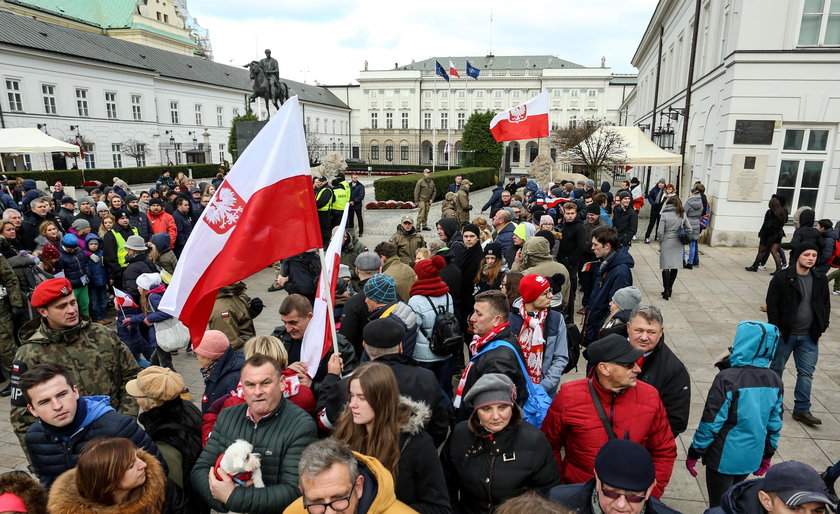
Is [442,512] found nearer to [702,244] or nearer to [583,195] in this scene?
[583,195]

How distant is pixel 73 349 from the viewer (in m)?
3.51

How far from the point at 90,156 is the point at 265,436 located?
45.6 m

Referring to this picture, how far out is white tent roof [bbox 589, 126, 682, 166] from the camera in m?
16.0

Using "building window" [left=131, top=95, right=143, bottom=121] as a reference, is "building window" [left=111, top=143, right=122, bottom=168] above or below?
below

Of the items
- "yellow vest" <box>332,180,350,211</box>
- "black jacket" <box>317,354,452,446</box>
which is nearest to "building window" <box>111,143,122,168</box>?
"yellow vest" <box>332,180,350,211</box>

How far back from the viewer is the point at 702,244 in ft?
46.2

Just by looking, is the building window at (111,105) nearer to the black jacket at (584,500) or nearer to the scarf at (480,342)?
the scarf at (480,342)

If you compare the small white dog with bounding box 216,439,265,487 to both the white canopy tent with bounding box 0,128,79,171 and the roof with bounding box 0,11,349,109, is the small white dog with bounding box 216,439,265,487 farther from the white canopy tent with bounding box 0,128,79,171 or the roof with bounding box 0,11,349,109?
the roof with bounding box 0,11,349,109

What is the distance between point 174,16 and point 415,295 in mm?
87153

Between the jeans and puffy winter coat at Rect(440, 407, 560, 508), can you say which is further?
the jeans

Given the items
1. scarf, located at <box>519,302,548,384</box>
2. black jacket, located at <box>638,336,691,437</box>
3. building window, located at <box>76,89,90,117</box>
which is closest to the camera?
black jacket, located at <box>638,336,691,437</box>

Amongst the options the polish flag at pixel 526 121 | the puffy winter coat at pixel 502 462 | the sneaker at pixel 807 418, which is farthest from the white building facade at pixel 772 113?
the puffy winter coat at pixel 502 462

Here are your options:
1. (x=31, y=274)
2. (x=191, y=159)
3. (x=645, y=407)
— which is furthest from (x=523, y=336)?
(x=191, y=159)

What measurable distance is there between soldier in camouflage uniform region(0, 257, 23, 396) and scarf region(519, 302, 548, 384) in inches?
233
